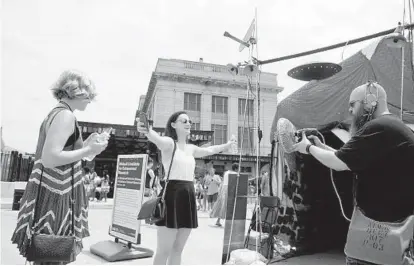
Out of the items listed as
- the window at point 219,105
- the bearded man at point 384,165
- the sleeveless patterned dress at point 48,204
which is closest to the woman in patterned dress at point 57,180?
the sleeveless patterned dress at point 48,204

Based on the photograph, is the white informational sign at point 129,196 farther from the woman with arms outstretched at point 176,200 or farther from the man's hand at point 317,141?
the man's hand at point 317,141

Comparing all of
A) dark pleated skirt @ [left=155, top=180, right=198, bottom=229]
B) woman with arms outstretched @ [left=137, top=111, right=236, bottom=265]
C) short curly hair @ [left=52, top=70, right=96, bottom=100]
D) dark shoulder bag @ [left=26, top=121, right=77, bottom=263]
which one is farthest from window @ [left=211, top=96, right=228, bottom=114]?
dark shoulder bag @ [left=26, top=121, right=77, bottom=263]

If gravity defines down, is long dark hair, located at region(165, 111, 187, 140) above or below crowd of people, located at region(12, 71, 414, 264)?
above

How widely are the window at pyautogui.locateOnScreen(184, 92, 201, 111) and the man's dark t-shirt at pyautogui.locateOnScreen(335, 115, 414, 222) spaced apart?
35605 millimetres

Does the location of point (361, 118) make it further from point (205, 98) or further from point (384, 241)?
point (205, 98)

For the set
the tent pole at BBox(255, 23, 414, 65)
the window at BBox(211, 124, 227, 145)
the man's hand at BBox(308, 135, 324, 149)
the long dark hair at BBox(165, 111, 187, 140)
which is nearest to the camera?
the man's hand at BBox(308, 135, 324, 149)

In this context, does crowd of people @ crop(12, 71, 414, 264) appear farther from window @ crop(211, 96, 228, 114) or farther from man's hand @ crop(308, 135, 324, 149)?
window @ crop(211, 96, 228, 114)

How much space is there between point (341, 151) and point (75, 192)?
1780 millimetres

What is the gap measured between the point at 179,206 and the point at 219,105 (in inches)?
1410

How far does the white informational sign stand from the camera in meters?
5.35

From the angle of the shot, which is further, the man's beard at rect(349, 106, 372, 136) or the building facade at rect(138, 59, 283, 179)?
the building facade at rect(138, 59, 283, 179)

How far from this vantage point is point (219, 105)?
3869 cm

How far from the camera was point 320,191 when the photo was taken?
20.5 ft

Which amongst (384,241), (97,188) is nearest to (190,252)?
(384,241)
